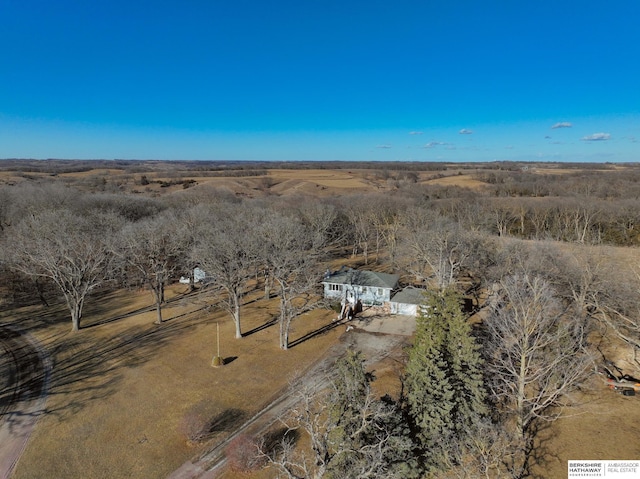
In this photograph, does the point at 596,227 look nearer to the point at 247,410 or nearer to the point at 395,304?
the point at 395,304

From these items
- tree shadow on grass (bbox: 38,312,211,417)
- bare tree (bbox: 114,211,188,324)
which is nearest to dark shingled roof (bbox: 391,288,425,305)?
tree shadow on grass (bbox: 38,312,211,417)

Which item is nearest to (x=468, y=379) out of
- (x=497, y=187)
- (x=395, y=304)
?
(x=395, y=304)

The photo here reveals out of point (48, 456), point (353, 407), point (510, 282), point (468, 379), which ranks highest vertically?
point (510, 282)

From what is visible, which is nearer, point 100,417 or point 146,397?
point 100,417

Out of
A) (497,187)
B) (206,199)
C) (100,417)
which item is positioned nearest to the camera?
(100,417)

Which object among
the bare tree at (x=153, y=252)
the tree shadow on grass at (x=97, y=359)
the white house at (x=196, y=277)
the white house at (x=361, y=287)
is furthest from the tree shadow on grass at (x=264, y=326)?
the white house at (x=196, y=277)

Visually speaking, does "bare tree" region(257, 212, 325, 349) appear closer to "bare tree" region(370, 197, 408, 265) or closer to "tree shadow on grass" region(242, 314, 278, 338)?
"tree shadow on grass" region(242, 314, 278, 338)
